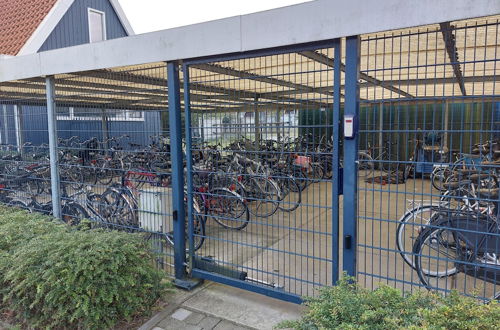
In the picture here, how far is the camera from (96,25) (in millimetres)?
11828

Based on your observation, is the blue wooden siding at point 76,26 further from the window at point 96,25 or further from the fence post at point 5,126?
the fence post at point 5,126

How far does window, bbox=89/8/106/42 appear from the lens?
11.6 meters

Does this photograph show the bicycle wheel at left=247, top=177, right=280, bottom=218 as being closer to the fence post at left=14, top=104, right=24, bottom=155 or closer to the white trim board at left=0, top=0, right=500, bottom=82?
the white trim board at left=0, top=0, right=500, bottom=82

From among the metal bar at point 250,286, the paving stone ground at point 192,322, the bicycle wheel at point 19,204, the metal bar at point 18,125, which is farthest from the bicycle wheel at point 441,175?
the metal bar at point 18,125

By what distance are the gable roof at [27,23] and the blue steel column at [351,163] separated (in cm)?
984

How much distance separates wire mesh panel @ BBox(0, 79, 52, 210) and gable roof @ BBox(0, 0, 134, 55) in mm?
4739

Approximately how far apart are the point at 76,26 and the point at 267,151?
416 inches

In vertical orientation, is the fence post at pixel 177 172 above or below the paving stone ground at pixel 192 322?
above

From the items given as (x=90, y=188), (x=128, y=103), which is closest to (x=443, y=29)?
(x=90, y=188)

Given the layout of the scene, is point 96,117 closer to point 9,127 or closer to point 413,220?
point 9,127

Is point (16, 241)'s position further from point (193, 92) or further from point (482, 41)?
point (482, 41)

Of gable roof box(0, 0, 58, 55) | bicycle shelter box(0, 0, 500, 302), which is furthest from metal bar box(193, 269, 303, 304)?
gable roof box(0, 0, 58, 55)

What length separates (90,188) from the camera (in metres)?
4.45

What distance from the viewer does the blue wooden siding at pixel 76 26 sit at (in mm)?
10516
